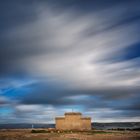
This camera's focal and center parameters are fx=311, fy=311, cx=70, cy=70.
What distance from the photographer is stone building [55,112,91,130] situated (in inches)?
2869

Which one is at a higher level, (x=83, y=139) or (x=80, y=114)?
(x=80, y=114)

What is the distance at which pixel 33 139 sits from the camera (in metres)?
44.4

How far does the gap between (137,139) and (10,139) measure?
1814cm

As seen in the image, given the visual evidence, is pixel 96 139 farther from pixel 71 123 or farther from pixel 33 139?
pixel 71 123

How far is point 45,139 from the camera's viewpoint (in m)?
44.3

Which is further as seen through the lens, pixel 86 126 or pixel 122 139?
pixel 86 126

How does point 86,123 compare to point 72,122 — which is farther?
point 86,123

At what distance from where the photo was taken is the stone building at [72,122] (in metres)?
72.9

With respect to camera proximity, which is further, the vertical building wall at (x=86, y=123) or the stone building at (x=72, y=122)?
the vertical building wall at (x=86, y=123)

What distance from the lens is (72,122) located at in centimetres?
7319

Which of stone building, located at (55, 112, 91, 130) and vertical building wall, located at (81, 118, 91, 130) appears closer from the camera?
stone building, located at (55, 112, 91, 130)

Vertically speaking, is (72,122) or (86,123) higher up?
(72,122)

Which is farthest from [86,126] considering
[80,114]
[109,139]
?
[109,139]

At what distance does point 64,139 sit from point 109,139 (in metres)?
6.63
